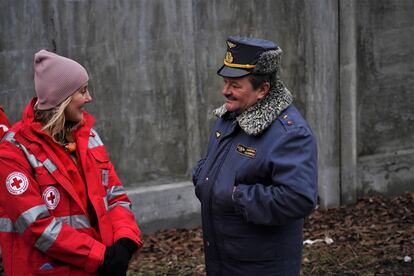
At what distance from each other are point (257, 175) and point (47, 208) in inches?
41.6

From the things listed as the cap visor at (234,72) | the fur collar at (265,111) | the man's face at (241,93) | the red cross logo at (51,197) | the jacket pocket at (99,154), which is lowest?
the red cross logo at (51,197)

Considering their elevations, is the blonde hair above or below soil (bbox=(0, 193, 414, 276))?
above

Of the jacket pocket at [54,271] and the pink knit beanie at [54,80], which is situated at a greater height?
the pink knit beanie at [54,80]

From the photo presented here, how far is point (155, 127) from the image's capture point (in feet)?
22.1

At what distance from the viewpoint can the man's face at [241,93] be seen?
11.8 feet

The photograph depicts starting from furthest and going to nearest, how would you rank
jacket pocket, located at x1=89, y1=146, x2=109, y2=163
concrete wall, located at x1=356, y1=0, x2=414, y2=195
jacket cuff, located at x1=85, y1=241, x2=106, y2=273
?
concrete wall, located at x1=356, y1=0, x2=414, y2=195 < jacket pocket, located at x1=89, y1=146, x2=109, y2=163 < jacket cuff, located at x1=85, y1=241, x2=106, y2=273

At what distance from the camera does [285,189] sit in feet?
11.1

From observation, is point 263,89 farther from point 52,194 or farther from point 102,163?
point 52,194

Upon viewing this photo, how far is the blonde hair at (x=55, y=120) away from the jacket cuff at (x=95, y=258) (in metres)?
0.56

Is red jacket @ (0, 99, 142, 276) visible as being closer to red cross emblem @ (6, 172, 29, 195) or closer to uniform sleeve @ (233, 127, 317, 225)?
red cross emblem @ (6, 172, 29, 195)

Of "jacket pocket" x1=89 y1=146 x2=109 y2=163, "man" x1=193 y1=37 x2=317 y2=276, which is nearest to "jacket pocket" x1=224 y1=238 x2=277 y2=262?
"man" x1=193 y1=37 x2=317 y2=276

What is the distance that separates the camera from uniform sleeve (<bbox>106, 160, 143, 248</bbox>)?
3666 millimetres

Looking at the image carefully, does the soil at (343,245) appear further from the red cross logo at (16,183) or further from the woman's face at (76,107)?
the red cross logo at (16,183)

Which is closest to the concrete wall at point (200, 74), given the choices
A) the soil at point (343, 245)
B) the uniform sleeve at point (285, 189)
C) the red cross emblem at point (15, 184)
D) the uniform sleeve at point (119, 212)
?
the soil at point (343, 245)
